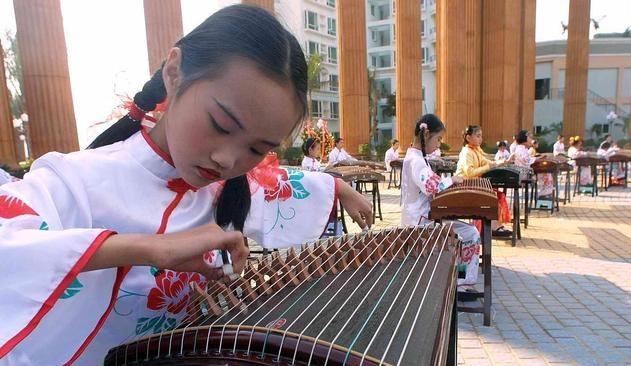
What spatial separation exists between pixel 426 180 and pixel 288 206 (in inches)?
95.3

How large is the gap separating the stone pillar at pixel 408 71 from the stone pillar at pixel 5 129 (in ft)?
33.0

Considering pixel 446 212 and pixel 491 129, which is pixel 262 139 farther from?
pixel 491 129

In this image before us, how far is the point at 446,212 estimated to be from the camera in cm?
325

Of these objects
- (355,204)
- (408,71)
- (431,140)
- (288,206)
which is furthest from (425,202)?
(408,71)

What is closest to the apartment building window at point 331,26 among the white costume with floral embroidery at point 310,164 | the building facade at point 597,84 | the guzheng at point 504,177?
the building facade at point 597,84

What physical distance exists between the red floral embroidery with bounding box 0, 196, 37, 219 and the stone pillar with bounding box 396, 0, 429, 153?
12.8m

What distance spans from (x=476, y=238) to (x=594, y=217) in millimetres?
4845

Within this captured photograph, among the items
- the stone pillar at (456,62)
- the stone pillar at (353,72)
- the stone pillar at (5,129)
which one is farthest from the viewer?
the stone pillar at (456,62)

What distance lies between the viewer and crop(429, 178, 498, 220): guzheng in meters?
3.03

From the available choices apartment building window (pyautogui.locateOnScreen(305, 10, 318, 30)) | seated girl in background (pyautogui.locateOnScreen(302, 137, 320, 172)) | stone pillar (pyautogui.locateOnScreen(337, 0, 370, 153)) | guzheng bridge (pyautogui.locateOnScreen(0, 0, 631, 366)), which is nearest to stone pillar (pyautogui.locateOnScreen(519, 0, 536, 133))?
guzheng bridge (pyautogui.locateOnScreen(0, 0, 631, 366))

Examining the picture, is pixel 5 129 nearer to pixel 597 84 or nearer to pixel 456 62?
pixel 456 62

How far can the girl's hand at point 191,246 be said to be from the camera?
2.33ft

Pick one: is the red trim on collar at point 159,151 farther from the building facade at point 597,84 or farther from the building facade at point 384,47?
the building facade at point 384,47

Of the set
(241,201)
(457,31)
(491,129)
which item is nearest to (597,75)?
(491,129)
